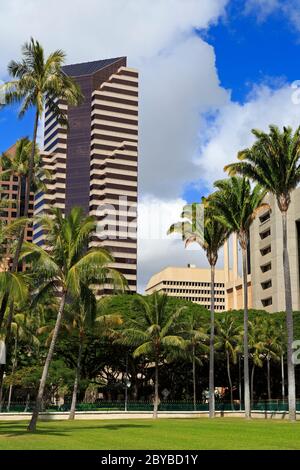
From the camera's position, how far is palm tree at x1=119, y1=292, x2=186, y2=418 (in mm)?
56312

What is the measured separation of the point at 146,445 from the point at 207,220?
33115 mm

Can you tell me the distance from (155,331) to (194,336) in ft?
23.5

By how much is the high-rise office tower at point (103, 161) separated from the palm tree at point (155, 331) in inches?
3509

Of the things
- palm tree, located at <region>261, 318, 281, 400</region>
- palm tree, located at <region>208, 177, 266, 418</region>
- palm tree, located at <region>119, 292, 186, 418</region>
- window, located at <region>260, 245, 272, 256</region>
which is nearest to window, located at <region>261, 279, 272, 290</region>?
window, located at <region>260, 245, 272, 256</region>

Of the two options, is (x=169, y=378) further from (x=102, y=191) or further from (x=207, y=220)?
(x=102, y=191)

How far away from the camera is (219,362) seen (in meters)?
75.1

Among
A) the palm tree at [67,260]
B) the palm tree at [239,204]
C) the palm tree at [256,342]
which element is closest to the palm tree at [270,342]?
the palm tree at [256,342]

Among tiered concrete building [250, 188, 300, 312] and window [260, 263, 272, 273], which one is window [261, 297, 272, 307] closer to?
tiered concrete building [250, 188, 300, 312]

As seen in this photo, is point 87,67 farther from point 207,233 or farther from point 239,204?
point 239,204

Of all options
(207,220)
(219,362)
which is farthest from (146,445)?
(219,362)

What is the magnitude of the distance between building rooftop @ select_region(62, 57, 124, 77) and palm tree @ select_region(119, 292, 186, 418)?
11551 cm

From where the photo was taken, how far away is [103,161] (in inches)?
6063

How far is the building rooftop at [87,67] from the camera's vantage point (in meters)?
165

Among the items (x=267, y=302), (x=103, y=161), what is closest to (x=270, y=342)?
(x=267, y=302)
